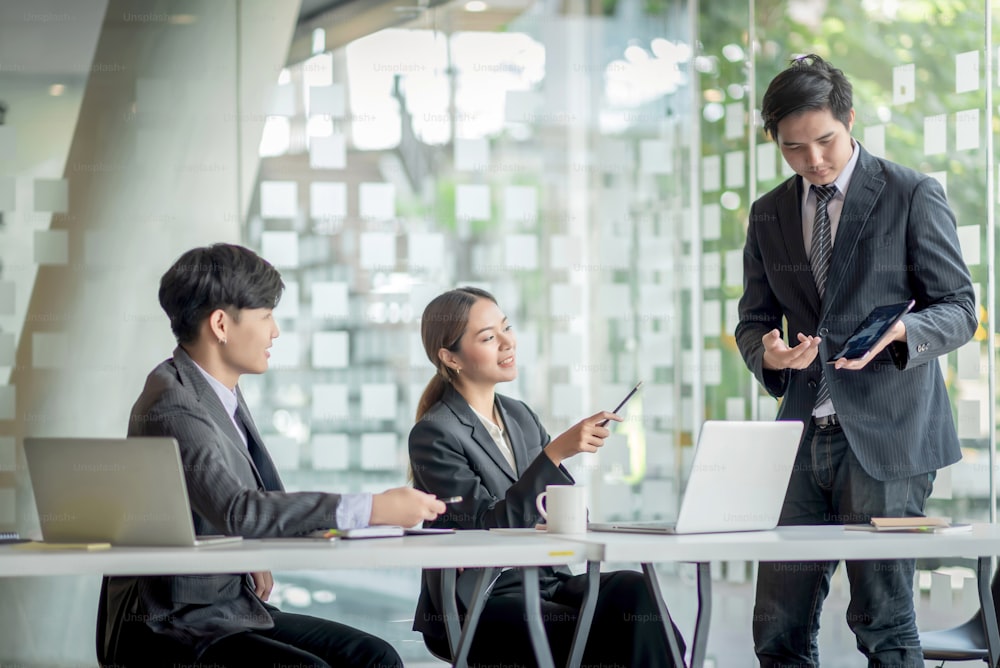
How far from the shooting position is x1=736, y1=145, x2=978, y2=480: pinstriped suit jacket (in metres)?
2.59

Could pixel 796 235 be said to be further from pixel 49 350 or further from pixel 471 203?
pixel 49 350

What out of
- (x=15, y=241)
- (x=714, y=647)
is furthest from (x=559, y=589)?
(x=15, y=241)

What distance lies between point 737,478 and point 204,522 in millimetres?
1078

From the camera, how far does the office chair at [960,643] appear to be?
2.77m

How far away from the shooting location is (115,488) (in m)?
1.97

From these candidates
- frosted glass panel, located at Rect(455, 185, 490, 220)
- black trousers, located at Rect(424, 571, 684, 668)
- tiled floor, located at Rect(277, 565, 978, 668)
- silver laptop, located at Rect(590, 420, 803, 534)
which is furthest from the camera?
frosted glass panel, located at Rect(455, 185, 490, 220)

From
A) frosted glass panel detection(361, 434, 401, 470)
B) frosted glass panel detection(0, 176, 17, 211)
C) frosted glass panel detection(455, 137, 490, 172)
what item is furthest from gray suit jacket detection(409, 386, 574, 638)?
frosted glass panel detection(0, 176, 17, 211)

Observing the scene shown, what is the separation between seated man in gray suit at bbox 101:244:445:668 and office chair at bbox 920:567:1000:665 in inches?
53.6

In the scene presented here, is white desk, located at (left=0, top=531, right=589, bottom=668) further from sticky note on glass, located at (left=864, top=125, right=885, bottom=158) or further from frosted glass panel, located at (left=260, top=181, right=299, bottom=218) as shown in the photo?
frosted glass panel, located at (left=260, top=181, right=299, bottom=218)

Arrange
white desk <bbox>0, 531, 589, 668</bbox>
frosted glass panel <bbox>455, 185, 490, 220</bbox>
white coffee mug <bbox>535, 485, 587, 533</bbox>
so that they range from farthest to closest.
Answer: frosted glass panel <bbox>455, 185, 490, 220</bbox>, white coffee mug <bbox>535, 485, 587, 533</bbox>, white desk <bbox>0, 531, 589, 668</bbox>

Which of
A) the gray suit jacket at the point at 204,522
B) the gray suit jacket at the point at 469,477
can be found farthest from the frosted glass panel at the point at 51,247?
the gray suit jacket at the point at 204,522

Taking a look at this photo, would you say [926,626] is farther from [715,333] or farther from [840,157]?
[840,157]

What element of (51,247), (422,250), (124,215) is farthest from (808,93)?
(51,247)

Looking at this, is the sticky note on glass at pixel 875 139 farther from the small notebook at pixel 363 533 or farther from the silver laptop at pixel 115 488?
the silver laptop at pixel 115 488
